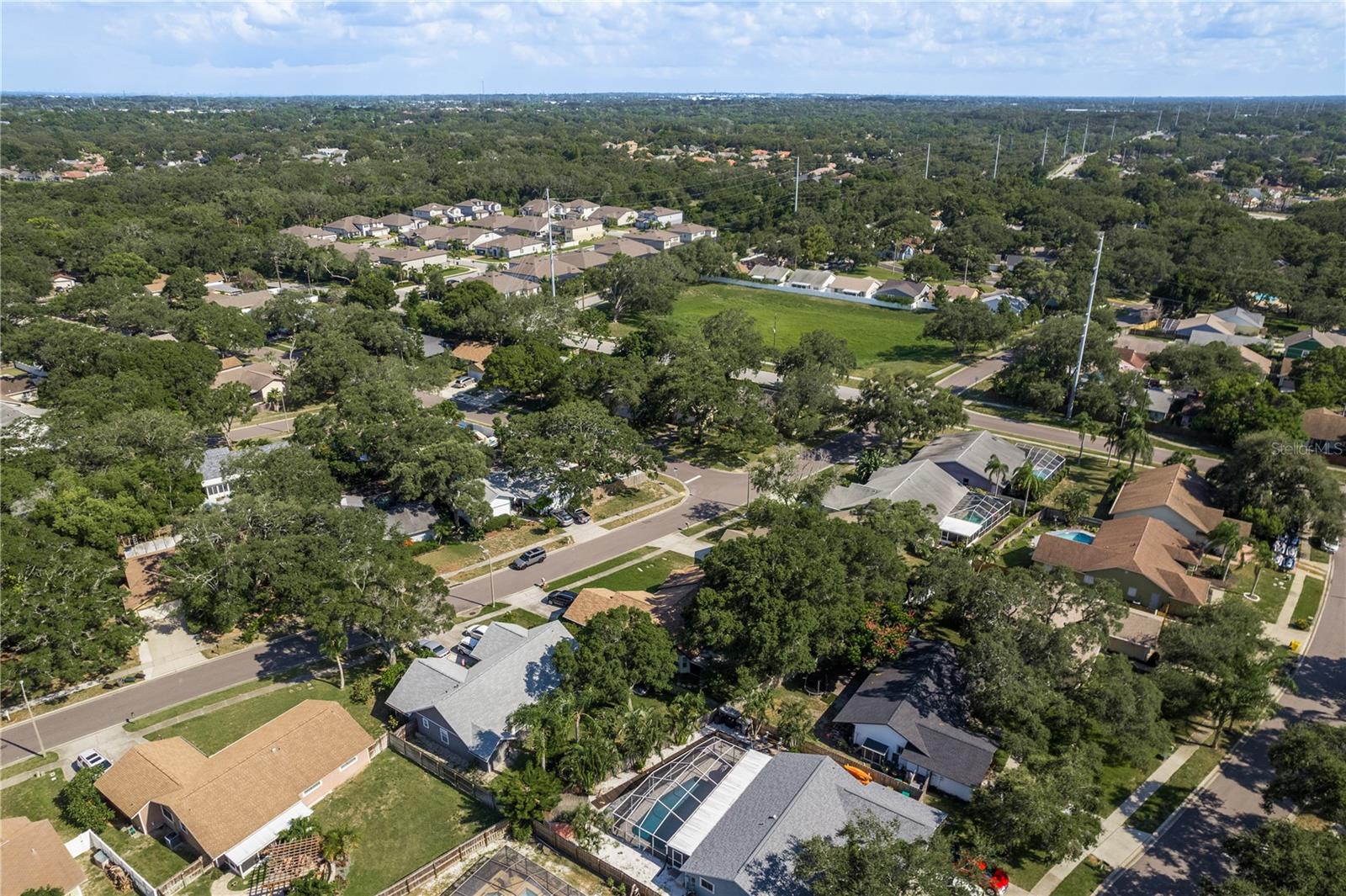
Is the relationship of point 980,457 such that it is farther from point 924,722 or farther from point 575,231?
point 575,231

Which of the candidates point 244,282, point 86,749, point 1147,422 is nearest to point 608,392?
point 86,749

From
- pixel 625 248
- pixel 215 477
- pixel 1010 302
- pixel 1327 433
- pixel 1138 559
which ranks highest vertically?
pixel 625 248

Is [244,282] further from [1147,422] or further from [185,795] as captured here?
[1147,422]

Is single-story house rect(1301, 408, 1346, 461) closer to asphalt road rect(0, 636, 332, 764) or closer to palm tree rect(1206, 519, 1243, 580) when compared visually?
palm tree rect(1206, 519, 1243, 580)

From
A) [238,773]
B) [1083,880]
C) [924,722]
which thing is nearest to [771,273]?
[924,722]

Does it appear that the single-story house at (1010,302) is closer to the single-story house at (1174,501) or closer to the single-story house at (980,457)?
the single-story house at (980,457)

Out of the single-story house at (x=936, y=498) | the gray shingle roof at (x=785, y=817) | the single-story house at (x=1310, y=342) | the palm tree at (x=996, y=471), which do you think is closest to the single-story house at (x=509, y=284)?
the single-story house at (x=936, y=498)
